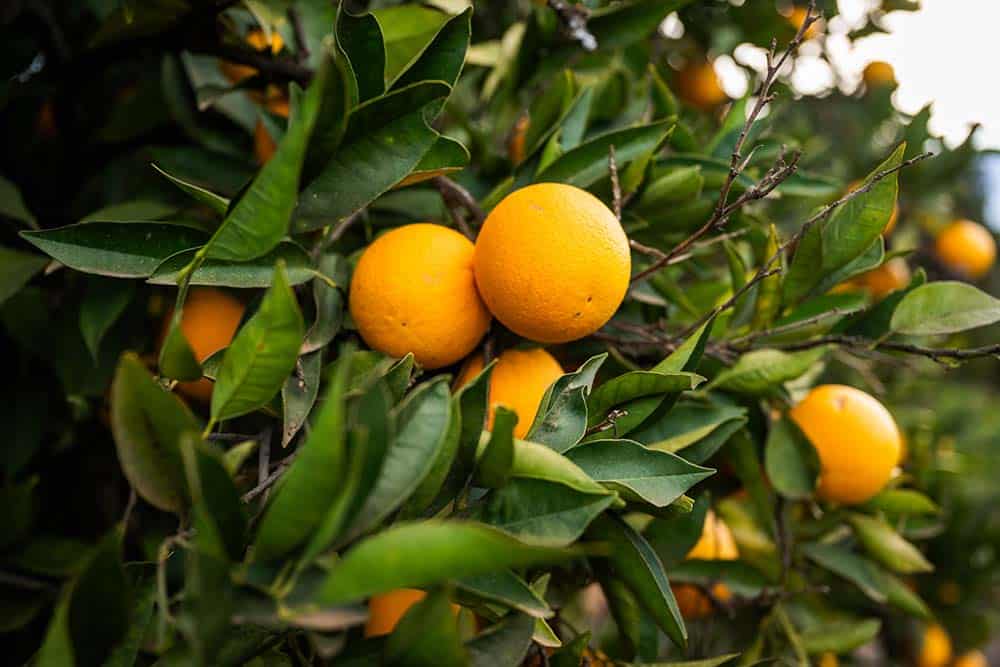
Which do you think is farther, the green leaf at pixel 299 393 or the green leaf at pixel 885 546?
the green leaf at pixel 885 546

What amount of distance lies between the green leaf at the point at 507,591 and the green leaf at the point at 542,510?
4 centimetres

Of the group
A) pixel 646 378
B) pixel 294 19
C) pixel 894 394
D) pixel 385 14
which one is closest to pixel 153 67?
pixel 294 19

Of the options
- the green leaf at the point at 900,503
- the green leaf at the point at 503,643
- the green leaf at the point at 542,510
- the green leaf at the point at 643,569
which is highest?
the green leaf at the point at 542,510

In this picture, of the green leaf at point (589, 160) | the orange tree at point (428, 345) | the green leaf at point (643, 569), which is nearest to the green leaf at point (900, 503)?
the orange tree at point (428, 345)

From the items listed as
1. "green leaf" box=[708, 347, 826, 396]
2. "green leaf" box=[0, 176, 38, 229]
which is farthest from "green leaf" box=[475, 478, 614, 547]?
"green leaf" box=[0, 176, 38, 229]

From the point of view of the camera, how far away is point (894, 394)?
192 centimetres

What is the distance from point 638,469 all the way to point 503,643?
20 cm

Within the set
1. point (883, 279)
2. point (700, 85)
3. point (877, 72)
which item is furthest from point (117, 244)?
point (877, 72)

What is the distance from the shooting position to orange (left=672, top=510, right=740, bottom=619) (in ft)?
3.64

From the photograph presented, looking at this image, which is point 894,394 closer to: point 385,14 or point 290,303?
point 385,14

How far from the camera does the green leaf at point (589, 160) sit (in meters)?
0.92

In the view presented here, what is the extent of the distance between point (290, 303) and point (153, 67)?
37.2 inches

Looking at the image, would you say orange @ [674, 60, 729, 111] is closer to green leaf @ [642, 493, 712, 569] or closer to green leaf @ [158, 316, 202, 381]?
green leaf @ [642, 493, 712, 569]

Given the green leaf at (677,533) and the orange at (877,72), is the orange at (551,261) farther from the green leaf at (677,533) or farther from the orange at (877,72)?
the orange at (877,72)
